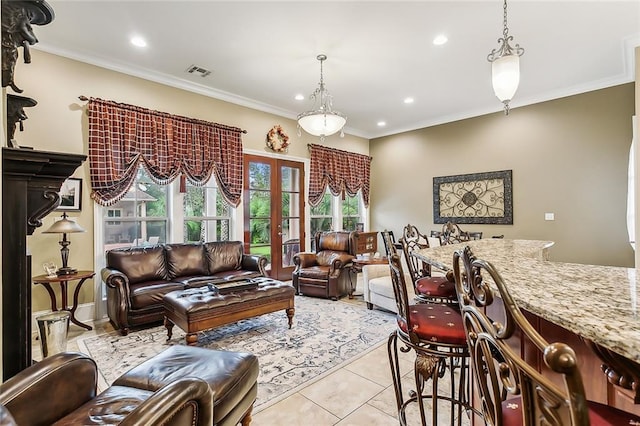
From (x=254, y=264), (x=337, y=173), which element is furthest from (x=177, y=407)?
(x=337, y=173)

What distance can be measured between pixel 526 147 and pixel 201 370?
229 inches

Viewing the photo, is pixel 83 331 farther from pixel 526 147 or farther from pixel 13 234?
pixel 526 147

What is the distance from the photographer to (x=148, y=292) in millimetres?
3438

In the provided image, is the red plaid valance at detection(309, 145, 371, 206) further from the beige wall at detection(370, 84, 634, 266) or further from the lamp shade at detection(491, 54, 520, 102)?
the lamp shade at detection(491, 54, 520, 102)

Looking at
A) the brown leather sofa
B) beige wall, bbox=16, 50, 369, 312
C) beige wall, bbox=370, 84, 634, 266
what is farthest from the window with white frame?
beige wall, bbox=16, 50, 369, 312

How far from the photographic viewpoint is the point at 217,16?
304 centimetres

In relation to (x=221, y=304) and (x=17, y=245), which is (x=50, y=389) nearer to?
(x=17, y=245)

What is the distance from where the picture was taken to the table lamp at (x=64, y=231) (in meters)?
3.15

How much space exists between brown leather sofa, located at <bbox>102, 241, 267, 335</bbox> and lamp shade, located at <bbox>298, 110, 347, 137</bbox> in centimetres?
203

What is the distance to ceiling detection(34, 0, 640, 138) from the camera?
2953mm

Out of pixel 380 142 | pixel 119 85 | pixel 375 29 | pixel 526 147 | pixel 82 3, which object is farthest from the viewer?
pixel 380 142

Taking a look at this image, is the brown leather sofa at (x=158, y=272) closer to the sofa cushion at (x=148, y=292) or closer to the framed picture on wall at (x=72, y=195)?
the sofa cushion at (x=148, y=292)

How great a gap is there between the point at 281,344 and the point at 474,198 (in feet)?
15.0

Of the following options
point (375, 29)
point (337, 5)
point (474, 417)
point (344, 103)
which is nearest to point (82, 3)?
point (337, 5)
